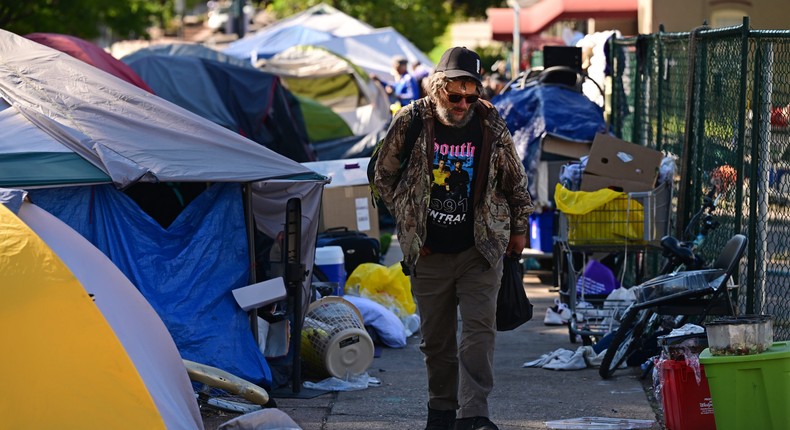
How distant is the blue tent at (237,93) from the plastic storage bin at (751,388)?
9.63 metres

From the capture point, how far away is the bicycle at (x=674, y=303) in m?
6.87

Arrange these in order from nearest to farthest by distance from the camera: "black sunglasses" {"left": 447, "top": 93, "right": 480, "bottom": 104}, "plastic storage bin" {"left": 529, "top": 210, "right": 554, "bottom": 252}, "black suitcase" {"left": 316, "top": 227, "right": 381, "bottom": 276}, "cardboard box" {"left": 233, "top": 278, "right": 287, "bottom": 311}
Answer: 1. "black sunglasses" {"left": 447, "top": 93, "right": 480, "bottom": 104}
2. "cardboard box" {"left": 233, "top": 278, "right": 287, "bottom": 311}
3. "black suitcase" {"left": 316, "top": 227, "right": 381, "bottom": 276}
4. "plastic storage bin" {"left": 529, "top": 210, "right": 554, "bottom": 252}

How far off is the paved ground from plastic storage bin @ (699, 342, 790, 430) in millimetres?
887

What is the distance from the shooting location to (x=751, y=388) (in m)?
5.38

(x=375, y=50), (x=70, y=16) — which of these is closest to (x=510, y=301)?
(x=70, y=16)

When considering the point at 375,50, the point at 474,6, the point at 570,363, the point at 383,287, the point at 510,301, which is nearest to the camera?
the point at 510,301

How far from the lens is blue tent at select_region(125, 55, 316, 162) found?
14609mm

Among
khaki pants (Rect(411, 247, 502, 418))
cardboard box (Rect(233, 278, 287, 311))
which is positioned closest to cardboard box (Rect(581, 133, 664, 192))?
cardboard box (Rect(233, 278, 287, 311))

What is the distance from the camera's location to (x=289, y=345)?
743 centimetres

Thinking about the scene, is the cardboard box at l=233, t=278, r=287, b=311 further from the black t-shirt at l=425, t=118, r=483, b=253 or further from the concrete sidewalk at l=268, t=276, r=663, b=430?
the black t-shirt at l=425, t=118, r=483, b=253

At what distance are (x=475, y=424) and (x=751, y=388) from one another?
128 cm

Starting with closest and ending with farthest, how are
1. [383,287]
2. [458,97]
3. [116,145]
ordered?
[458,97] → [116,145] → [383,287]

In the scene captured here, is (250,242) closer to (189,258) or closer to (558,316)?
(189,258)

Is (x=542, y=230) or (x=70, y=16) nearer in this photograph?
(x=542, y=230)
